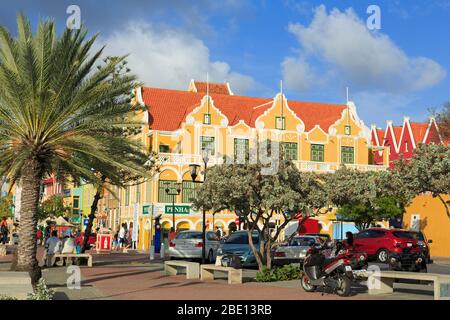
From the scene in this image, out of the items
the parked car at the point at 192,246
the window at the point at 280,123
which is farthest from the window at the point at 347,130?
the parked car at the point at 192,246

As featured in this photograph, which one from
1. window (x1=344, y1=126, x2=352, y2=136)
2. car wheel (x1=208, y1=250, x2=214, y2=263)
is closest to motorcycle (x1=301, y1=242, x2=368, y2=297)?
car wheel (x1=208, y1=250, x2=214, y2=263)

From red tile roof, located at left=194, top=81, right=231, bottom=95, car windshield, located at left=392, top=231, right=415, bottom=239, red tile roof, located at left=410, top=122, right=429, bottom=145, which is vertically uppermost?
red tile roof, located at left=194, top=81, right=231, bottom=95

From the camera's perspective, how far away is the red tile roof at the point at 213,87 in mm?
69006

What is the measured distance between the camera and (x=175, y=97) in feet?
202

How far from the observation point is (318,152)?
2398 inches

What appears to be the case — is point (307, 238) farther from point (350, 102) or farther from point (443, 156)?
point (350, 102)

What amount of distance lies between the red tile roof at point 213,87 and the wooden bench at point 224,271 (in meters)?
48.8

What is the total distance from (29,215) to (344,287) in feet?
29.1

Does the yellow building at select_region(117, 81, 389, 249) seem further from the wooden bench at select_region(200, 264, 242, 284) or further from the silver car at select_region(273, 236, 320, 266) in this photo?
the wooden bench at select_region(200, 264, 242, 284)

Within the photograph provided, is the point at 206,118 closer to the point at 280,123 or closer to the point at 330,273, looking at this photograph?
the point at 280,123

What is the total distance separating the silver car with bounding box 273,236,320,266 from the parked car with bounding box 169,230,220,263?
305cm

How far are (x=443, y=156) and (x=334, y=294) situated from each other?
11.8 meters

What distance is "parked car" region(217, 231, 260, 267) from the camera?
89.1ft

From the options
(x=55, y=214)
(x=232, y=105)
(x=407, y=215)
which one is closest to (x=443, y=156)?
(x=407, y=215)
